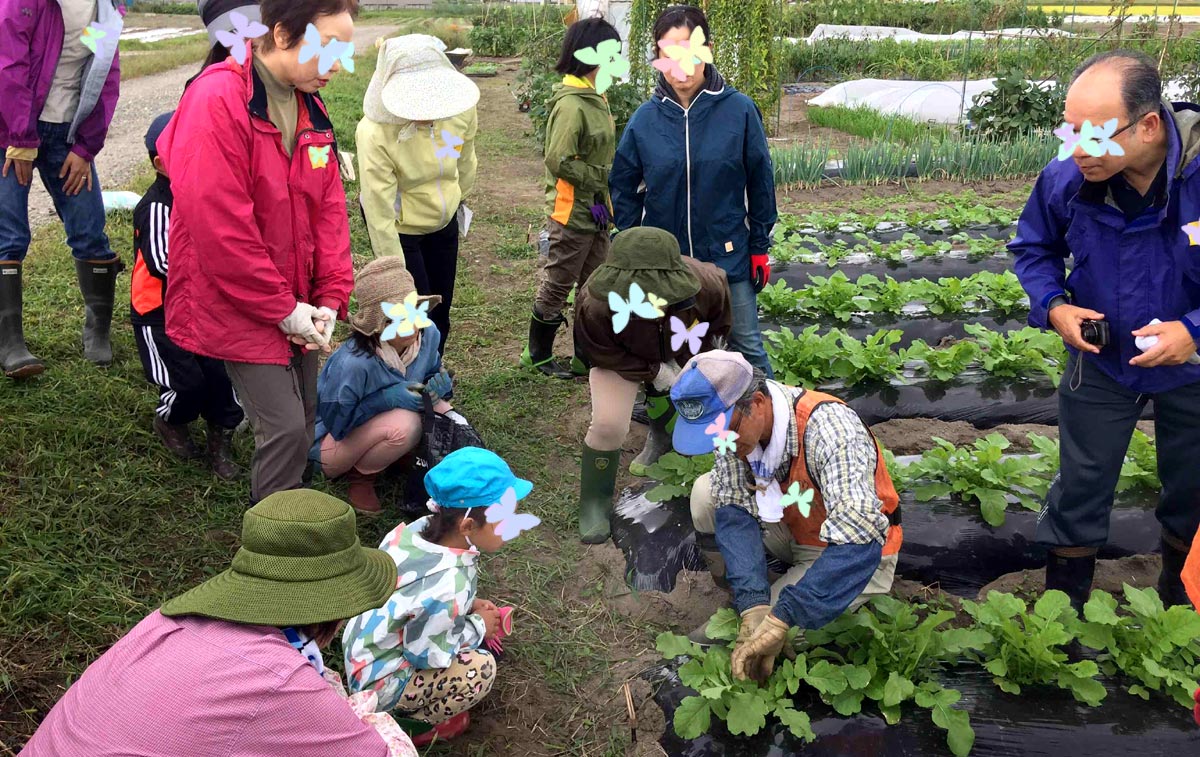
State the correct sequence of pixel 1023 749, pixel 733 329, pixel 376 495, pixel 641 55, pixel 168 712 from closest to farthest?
pixel 168 712, pixel 1023 749, pixel 376 495, pixel 733 329, pixel 641 55

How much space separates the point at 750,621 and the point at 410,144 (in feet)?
7.09

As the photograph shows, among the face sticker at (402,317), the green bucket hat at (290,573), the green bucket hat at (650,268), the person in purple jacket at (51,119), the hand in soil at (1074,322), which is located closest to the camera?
the green bucket hat at (290,573)

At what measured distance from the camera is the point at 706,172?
11.3ft

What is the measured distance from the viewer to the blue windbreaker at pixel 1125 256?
225 cm

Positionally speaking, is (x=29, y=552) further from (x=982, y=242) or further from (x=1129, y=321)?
(x=982, y=242)

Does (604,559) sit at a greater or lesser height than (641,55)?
lesser

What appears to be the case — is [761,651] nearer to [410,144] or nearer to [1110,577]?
[1110,577]

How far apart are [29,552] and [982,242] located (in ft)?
16.2

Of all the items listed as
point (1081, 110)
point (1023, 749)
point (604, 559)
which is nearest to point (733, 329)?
point (604, 559)

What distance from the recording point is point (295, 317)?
8.20 ft

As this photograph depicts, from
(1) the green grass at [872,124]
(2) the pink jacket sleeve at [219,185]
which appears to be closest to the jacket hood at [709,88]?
(2) the pink jacket sleeve at [219,185]

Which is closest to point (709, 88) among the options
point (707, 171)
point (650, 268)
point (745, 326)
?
point (707, 171)

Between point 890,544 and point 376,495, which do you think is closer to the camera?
point 890,544

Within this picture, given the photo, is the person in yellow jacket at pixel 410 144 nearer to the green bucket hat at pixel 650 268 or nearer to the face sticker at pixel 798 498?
the green bucket hat at pixel 650 268
